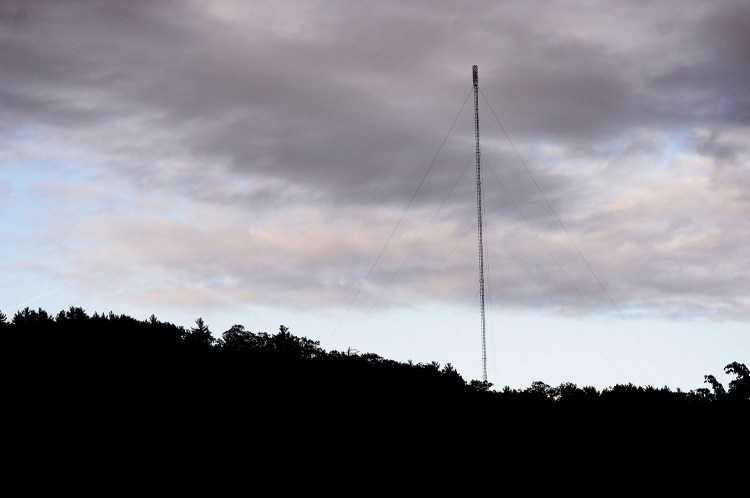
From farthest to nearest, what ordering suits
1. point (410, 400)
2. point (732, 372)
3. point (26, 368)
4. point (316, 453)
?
point (732, 372), point (410, 400), point (316, 453), point (26, 368)

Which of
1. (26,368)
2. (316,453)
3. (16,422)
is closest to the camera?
(16,422)

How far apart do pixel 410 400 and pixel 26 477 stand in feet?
57.9

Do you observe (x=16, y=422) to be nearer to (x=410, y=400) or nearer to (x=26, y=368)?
(x=26, y=368)

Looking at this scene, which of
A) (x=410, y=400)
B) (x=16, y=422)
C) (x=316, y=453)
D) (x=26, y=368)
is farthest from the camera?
(x=410, y=400)

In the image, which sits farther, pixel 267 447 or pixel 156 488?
pixel 267 447

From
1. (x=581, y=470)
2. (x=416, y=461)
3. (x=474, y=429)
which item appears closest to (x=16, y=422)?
(x=416, y=461)

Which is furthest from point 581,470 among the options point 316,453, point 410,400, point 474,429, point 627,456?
point 316,453

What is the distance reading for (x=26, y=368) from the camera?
89.0ft

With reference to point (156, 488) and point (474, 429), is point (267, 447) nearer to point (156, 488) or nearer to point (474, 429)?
point (156, 488)

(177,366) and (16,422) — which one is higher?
(177,366)

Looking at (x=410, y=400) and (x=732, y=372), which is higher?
(x=732, y=372)

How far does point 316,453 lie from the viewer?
2975 cm

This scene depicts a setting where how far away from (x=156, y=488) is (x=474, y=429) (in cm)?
1662

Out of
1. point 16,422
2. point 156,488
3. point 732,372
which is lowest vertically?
point 156,488
